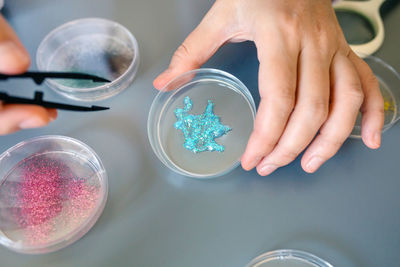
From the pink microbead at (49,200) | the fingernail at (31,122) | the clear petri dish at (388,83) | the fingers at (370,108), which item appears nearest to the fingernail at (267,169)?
the fingers at (370,108)

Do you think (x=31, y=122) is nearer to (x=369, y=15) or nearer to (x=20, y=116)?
(x=20, y=116)

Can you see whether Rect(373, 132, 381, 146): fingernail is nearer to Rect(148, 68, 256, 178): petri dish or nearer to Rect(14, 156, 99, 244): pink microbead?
Rect(148, 68, 256, 178): petri dish

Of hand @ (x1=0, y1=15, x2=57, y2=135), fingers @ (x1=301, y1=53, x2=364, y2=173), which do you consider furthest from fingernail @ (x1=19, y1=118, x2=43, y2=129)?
fingers @ (x1=301, y1=53, x2=364, y2=173)

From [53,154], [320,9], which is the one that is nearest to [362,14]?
[320,9]

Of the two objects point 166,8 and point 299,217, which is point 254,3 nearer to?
point 166,8

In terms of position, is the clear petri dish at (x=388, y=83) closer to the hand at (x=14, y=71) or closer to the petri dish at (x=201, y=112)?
the petri dish at (x=201, y=112)

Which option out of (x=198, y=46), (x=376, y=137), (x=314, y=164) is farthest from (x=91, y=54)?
(x=376, y=137)
